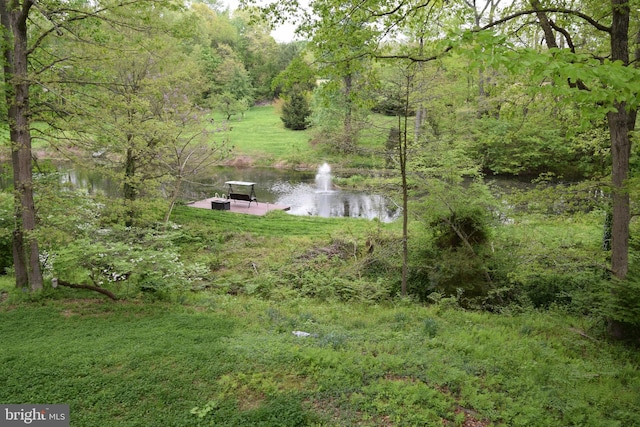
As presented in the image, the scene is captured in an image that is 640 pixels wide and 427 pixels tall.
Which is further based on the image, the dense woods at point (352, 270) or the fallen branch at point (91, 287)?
the fallen branch at point (91, 287)

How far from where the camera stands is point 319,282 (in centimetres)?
921

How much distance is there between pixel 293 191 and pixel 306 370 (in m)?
19.4

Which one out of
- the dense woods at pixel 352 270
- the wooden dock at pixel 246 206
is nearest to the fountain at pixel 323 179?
the wooden dock at pixel 246 206

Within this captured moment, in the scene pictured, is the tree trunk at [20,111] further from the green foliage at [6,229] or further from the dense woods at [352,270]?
the green foliage at [6,229]

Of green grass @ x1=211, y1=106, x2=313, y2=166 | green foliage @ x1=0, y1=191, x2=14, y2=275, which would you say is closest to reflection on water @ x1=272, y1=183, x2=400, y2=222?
green grass @ x1=211, y1=106, x2=313, y2=166

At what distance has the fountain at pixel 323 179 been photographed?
80.0 ft

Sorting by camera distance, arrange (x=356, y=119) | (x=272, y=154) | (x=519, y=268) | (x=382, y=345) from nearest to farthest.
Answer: (x=382, y=345), (x=519, y=268), (x=356, y=119), (x=272, y=154)

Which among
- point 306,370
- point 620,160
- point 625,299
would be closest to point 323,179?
point 620,160

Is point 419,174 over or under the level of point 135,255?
over

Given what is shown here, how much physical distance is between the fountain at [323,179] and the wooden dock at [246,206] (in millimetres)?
5155

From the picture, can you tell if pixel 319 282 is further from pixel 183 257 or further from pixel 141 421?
pixel 141 421

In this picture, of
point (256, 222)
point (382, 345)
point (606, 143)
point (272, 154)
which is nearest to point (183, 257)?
point (256, 222)

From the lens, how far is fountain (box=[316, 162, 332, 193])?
24.4 metres

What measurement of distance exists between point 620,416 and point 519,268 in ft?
10.7
